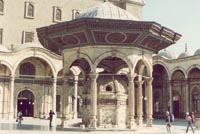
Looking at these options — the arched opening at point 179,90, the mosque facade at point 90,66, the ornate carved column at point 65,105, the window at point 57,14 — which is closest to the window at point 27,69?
the mosque facade at point 90,66

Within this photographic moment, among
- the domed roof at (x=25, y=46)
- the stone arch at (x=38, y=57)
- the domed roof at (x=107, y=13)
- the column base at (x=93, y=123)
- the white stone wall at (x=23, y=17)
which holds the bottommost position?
the column base at (x=93, y=123)

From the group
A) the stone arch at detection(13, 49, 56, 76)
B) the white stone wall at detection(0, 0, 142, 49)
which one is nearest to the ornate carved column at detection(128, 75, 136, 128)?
the stone arch at detection(13, 49, 56, 76)

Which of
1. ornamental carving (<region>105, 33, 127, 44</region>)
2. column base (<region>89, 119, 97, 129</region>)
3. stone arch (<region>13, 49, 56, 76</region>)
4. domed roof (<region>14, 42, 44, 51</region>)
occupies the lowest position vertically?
column base (<region>89, 119, 97, 129</region>)

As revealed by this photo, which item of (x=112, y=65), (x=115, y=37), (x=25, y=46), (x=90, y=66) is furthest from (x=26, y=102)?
(x=115, y=37)

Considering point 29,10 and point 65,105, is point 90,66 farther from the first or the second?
point 29,10

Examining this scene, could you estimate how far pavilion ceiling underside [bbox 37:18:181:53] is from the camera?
51.2 feet

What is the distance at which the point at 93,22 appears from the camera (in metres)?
15.5

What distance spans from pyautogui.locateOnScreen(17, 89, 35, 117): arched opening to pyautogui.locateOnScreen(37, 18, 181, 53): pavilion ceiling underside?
17.5 m

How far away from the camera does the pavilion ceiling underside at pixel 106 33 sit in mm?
15609

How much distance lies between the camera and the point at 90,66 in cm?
1634

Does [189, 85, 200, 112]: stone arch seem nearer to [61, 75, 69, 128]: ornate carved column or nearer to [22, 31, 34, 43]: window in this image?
[22, 31, 34, 43]: window

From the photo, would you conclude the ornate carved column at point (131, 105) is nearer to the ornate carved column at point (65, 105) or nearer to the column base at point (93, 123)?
the column base at point (93, 123)

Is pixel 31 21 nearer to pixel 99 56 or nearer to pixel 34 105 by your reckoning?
pixel 34 105

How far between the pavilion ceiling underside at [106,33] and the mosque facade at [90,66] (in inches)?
1.7
